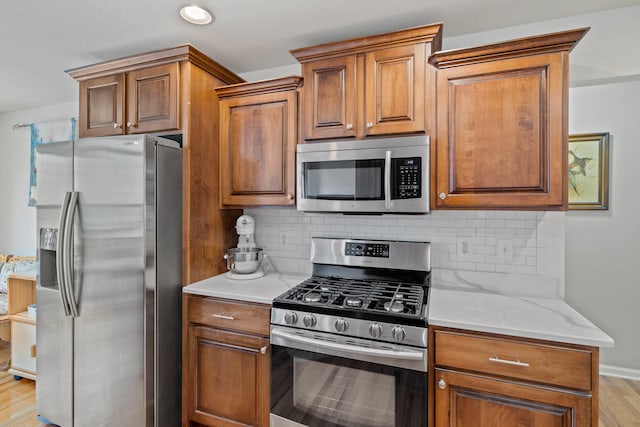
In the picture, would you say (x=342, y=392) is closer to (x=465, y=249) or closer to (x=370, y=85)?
(x=465, y=249)

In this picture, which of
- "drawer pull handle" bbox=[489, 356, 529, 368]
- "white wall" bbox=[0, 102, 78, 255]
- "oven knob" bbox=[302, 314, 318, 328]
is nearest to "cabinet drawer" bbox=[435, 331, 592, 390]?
"drawer pull handle" bbox=[489, 356, 529, 368]

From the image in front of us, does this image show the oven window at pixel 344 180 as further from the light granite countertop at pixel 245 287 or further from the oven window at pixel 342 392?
the oven window at pixel 342 392

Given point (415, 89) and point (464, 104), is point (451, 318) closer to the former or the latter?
point (464, 104)

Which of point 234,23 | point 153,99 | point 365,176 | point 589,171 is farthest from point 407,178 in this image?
point 589,171

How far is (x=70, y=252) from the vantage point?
6.02ft

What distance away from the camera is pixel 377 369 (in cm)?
146

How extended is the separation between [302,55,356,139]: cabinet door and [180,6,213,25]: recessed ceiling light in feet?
1.96

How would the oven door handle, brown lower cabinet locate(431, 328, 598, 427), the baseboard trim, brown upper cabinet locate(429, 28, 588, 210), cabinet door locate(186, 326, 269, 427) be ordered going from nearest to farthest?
brown lower cabinet locate(431, 328, 598, 427) < the oven door handle < brown upper cabinet locate(429, 28, 588, 210) < cabinet door locate(186, 326, 269, 427) < the baseboard trim

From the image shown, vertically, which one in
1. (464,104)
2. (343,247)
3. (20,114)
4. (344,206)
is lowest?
(343,247)

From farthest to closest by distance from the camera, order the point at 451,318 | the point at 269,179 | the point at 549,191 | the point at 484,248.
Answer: the point at 269,179 → the point at 484,248 → the point at 549,191 → the point at 451,318

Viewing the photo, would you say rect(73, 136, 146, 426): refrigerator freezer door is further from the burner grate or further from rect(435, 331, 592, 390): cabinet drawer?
rect(435, 331, 592, 390): cabinet drawer

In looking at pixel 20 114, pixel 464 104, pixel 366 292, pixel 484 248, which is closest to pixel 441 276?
pixel 484 248

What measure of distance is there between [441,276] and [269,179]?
1266 mm

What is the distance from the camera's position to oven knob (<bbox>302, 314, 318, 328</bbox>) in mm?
1582
